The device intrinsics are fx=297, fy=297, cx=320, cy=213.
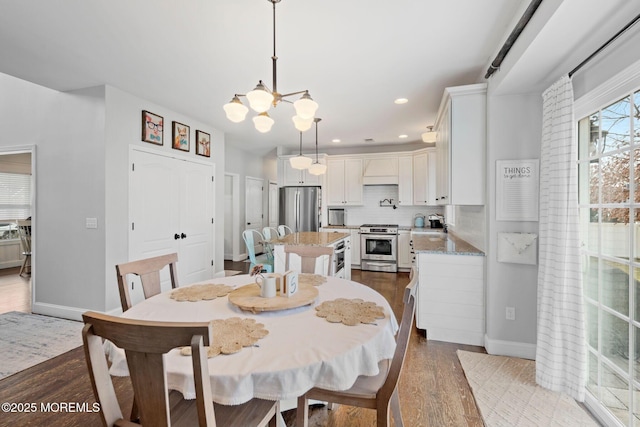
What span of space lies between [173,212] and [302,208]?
2577mm

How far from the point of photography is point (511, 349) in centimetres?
258

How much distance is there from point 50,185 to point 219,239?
2473 millimetres

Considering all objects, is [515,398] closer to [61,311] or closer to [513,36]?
[513,36]

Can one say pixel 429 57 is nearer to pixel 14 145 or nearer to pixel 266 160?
pixel 14 145

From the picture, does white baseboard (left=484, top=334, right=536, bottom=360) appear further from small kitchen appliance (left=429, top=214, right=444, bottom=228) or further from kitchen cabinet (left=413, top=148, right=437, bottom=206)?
small kitchen appliance (left=429, top=214, right=444, bottom=228)

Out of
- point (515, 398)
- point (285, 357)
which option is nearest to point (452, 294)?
point (515, 398)

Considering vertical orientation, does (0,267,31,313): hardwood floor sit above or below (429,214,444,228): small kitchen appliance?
Result: below

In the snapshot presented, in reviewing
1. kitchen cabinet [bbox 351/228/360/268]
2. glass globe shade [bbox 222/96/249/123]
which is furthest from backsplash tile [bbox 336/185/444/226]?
glass globe shade [bbox 222/96/249/123]

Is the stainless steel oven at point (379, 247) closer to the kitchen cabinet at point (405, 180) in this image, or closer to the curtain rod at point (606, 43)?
the kitchen cabinet at point (405, 180)

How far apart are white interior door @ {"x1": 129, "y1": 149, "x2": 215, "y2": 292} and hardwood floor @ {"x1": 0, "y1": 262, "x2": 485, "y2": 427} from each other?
57.2 inches

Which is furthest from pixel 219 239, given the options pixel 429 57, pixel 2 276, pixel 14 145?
pixel 429 57

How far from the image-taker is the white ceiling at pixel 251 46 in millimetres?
1973

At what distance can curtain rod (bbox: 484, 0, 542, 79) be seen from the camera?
168 cm

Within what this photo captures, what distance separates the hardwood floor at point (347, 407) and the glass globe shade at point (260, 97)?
191cm
